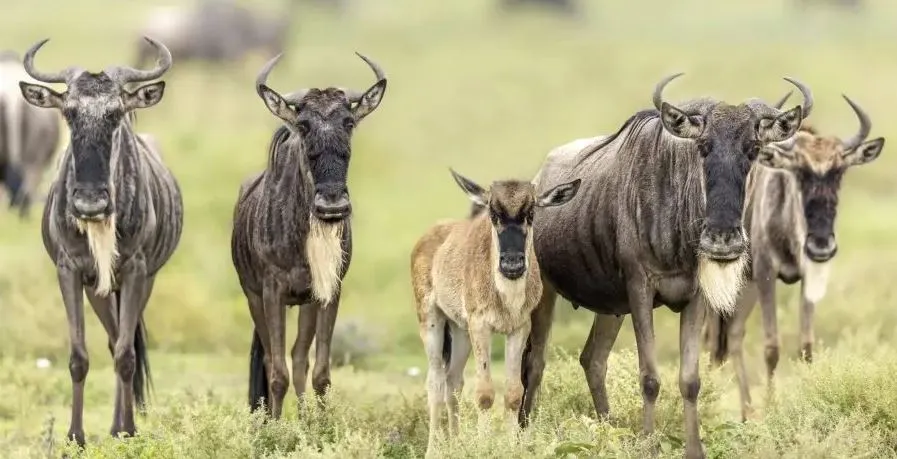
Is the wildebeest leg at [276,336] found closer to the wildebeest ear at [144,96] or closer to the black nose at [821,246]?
the wildebeest ear at [144,96]

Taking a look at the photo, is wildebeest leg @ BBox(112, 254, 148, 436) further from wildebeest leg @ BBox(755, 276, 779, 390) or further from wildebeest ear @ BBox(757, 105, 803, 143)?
wildebeest leg @ BBox(755, 276, 779, 390)

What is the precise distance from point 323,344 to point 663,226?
236 cm

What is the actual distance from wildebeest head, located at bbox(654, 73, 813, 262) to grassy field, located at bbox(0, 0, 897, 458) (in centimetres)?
118

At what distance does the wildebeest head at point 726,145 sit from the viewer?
8555 mm

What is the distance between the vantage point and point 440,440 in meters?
8.79

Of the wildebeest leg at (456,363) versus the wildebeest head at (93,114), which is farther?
the wildebeest leg at (456,363)

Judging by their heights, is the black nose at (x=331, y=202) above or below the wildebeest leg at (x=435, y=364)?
above

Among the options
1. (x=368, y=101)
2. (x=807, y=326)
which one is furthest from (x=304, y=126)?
(x=807, y=326)

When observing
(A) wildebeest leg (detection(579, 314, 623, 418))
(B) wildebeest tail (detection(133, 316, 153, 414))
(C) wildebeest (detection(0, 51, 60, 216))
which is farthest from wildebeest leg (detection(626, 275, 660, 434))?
(C) wildebeest (detection(0, 51, 60, 216))

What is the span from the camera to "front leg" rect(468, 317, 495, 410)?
927 cm

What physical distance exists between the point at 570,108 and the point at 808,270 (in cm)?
1758

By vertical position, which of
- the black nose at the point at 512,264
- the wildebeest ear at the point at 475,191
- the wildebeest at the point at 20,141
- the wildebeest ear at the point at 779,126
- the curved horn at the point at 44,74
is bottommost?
the black nose at the point at 512,264

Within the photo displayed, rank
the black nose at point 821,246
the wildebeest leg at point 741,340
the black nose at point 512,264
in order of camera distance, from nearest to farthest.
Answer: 1. the black nose at point 512,264
2. the black nose at point 821,246
3. the wildebeest leg at point 741,340

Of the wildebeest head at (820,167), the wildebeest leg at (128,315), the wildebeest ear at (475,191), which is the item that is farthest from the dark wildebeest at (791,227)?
the wildebeest leg at (128,315)
